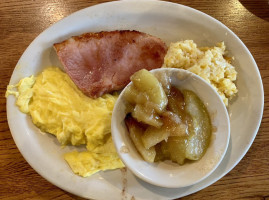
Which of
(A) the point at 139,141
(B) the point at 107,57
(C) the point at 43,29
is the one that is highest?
(C) the point at 43,29

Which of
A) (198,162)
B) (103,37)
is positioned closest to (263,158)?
(198,162)

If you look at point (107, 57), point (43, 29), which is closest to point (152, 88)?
point (107, 57)

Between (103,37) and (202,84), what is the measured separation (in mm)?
953

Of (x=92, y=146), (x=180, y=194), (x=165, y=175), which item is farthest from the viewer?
(x=92, y=146)

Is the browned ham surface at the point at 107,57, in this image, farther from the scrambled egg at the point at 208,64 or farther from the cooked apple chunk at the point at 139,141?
the cooked apple chunk at the point at 139,141

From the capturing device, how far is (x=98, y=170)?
2133mm

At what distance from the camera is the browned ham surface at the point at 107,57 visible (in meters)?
2.24

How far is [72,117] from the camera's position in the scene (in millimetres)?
2188

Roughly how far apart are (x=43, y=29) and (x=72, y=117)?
93 cm

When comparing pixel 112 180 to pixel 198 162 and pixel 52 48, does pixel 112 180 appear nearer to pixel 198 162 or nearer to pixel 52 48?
pixel 198 162

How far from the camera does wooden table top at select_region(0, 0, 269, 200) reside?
2.19 meters

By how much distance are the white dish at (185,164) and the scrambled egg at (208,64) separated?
212 mm

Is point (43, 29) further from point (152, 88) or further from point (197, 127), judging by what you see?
point (197, 127)

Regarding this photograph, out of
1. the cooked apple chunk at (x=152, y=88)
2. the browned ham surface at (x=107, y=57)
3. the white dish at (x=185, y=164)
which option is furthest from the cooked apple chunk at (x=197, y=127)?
the browned ham surface at (x=107, y=57)
